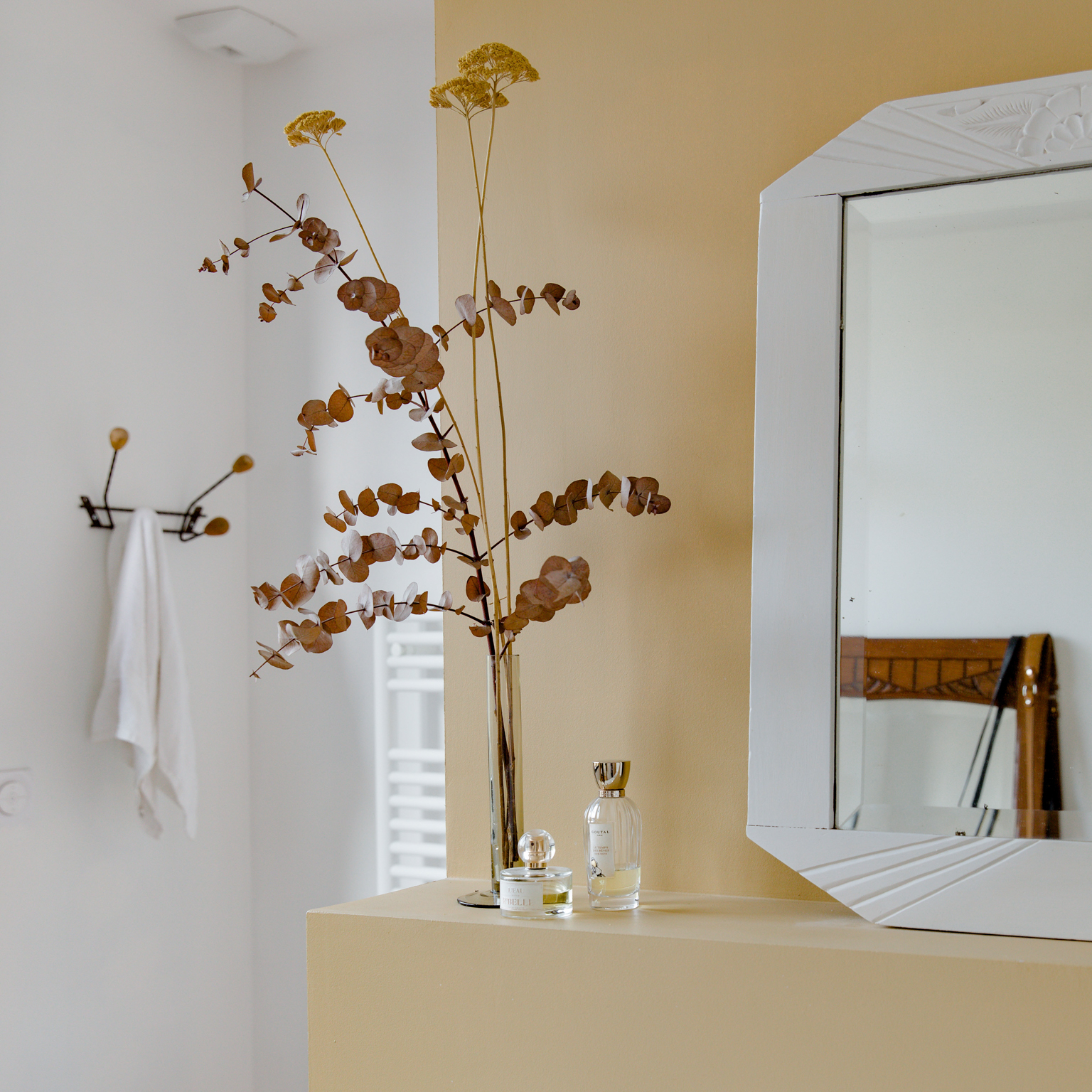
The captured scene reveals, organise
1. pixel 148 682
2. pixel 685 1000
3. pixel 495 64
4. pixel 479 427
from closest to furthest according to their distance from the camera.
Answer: pixel 685 1000 < pixel 495 64 < pixel 479 427 < pixel 148 682

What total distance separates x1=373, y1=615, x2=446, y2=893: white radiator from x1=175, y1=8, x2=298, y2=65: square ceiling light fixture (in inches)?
41.9

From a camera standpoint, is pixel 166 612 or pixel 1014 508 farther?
pixel 166 612

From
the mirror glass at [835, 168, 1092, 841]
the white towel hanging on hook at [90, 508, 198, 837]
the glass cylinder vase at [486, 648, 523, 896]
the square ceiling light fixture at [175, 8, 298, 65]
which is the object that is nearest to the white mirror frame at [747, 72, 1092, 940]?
the mirror glass at [835, 168, 1092, 841]

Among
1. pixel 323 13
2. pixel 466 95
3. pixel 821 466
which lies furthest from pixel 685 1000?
pixel 323 13

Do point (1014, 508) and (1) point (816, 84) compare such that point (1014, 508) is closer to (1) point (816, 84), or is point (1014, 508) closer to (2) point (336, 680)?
(1) point (816, 84)

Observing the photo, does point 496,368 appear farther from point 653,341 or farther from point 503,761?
point 503,761

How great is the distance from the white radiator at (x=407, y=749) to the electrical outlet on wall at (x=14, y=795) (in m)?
0.58

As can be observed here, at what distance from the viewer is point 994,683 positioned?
1.01 metres

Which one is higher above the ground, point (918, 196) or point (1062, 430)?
point (918, 196)

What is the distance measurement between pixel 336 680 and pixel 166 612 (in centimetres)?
35

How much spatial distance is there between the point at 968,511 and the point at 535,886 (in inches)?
20.7

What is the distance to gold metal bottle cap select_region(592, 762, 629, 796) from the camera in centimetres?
110

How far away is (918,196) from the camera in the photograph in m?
1.05

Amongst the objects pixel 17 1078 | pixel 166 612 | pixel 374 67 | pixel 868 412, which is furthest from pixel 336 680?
pixel 868 412
